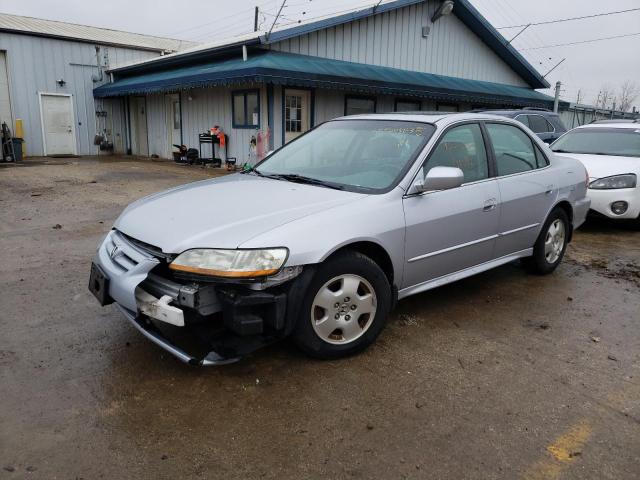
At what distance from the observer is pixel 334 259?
311 centimetres

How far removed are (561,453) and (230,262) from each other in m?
1.92

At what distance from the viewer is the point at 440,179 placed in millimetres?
3457

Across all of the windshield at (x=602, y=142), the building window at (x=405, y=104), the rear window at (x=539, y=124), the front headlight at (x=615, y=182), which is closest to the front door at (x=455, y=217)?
the front headlight at (x=615, y=182)

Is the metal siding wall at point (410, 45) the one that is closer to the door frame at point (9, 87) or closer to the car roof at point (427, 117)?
the car roof at point (427, 117)

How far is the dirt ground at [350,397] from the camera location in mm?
2363

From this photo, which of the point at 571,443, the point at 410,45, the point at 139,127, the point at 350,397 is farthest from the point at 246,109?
the point at 571,443

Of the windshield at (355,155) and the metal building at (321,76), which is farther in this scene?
the metal building at (321,76)

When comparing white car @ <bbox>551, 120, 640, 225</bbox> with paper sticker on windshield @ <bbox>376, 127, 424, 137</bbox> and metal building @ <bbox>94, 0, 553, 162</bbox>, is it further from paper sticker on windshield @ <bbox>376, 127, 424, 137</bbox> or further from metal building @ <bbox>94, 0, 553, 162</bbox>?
metal building @ <bbox>94, 0, 553, 162</bbox>

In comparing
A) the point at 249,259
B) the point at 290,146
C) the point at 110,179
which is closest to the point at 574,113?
the point at 110,179

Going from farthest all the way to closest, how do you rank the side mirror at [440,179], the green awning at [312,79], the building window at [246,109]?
1. the building window at [246,109]
2. the green awning at [312,79]
3. the side mirror at [440,179]

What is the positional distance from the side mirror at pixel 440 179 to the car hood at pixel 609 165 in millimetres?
4734

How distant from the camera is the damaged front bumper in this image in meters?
2.77

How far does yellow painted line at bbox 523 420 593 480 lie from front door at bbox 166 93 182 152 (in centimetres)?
1762

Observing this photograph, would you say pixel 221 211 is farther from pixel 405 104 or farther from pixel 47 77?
pixel 47 77
